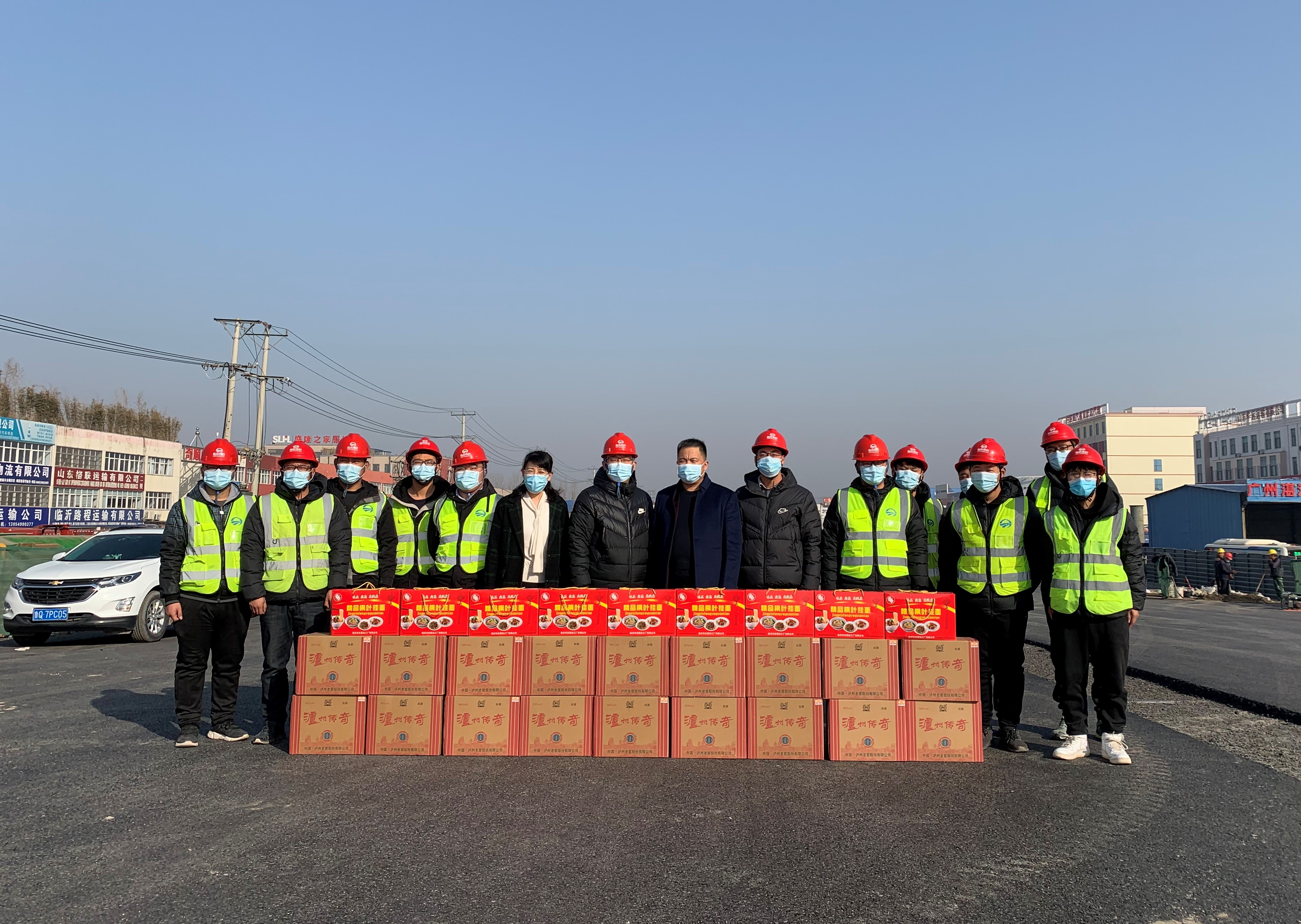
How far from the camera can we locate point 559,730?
5551 mm

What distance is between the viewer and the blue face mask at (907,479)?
21.9 ft

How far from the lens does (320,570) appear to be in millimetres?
6219

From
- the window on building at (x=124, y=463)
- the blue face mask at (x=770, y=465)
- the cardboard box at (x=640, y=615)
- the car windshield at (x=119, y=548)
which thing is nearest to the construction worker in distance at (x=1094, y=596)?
the blue face mask at (x=770, y=465)

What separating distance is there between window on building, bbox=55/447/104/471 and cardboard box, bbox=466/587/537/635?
5178 cm

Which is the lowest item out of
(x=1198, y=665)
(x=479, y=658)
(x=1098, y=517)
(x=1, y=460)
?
(x=1198, y=665)

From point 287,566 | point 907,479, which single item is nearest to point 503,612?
point 287,566

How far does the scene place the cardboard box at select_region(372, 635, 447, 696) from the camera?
5645 mm

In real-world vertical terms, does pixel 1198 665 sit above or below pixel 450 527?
below

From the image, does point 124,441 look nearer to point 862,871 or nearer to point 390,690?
point 390,690

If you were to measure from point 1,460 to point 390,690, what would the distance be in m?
49.5

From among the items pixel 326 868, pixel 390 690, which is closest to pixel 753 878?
pixel 326 868

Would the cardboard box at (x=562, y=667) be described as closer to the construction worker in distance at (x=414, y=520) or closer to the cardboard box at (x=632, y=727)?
the cardboard box at (x=632, y=727)

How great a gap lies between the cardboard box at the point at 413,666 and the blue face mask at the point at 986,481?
411cm

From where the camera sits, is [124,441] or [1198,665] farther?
[124,441]
